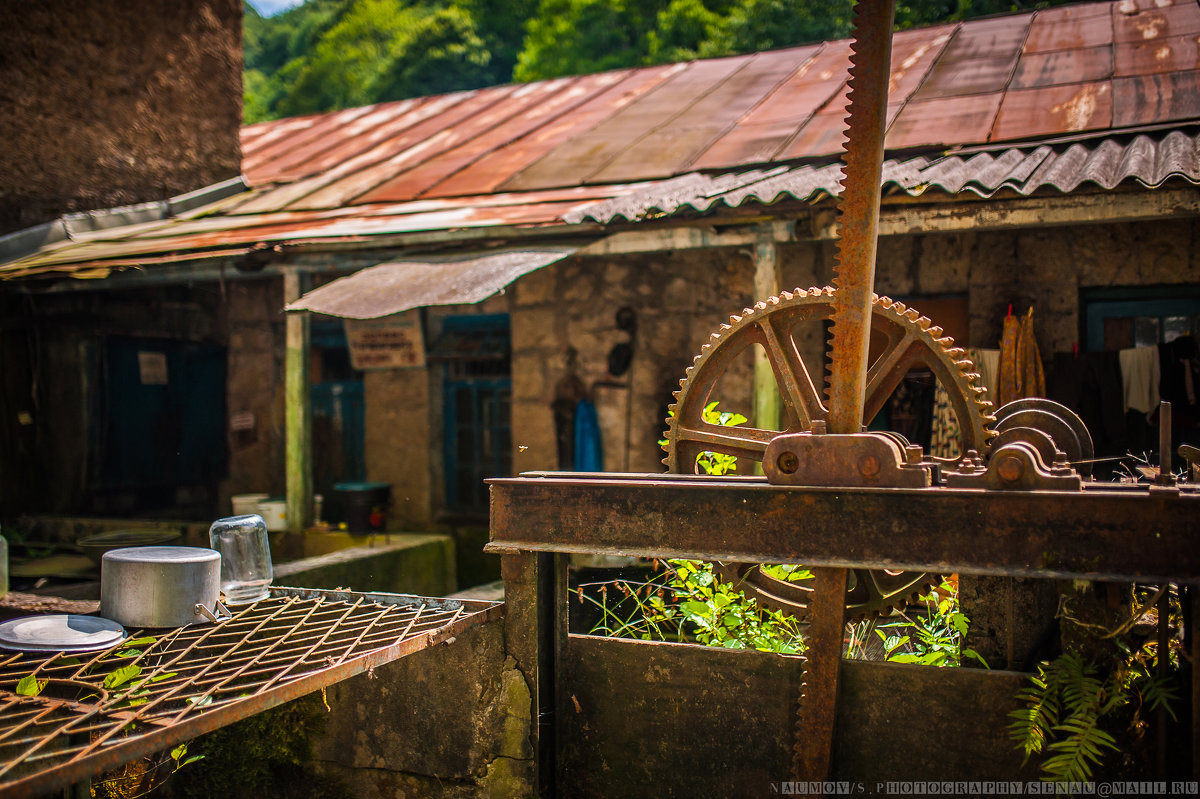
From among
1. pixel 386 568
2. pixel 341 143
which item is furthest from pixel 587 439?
pixel 341 143

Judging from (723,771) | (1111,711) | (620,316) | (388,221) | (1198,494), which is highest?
(388,221)

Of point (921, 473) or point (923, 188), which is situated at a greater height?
point (923, 188)

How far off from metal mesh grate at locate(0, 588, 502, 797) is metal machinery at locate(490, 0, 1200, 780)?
0.60m

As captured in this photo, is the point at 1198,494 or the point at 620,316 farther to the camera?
the point at 620,316

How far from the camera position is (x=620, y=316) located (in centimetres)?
819

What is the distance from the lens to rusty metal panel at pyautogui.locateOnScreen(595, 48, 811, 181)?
8.21m

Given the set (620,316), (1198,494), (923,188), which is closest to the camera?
(1198,494)

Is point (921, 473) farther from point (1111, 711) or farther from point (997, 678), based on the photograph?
point (1111, 711)

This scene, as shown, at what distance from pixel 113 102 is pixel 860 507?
9633 millimetres

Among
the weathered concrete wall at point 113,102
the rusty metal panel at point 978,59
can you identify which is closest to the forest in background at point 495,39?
the rusty metal panel at point 978,59

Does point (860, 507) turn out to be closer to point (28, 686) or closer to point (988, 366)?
point (28, 686)

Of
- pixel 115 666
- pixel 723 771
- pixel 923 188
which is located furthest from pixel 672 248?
pixel 115 666

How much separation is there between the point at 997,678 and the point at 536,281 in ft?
20.2

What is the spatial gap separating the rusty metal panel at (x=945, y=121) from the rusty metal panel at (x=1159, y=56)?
1078 millimetres
